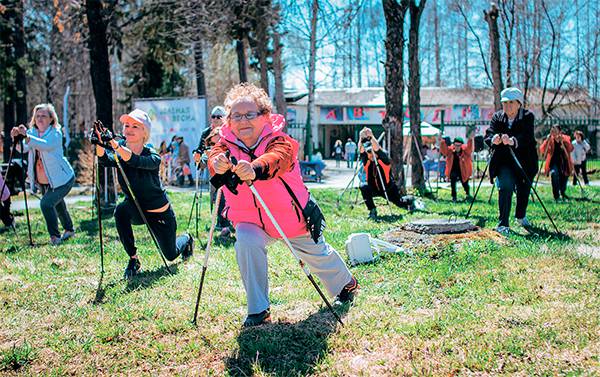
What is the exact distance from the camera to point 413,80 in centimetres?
1554

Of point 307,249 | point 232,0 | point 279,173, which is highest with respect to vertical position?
point 232,0

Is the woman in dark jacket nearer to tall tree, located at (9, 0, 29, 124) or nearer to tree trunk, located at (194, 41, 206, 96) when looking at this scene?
tree trunk, located at (194, 41, 206, 96)

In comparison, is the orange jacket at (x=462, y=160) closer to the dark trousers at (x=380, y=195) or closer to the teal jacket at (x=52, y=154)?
the dark trousers at (x=380, y=195)

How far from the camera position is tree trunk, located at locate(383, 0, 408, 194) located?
44.6 ft

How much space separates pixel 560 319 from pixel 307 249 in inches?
71.5

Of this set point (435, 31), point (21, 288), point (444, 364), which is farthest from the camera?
point (435, 31)

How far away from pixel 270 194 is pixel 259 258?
1.49ft

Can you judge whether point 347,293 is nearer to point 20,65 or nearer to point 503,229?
point 503,229

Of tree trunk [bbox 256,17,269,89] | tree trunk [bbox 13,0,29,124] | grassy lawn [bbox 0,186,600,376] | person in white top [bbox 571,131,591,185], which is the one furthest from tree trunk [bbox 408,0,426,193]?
tree trunk [bbox 13,0,29,124]

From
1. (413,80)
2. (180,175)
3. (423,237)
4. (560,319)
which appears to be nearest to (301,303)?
(560,319)

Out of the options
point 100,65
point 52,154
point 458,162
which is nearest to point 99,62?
point 100,65

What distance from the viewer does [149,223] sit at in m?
6.27

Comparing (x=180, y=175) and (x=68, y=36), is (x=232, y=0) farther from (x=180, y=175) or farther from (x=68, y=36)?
(x=68, y=36)

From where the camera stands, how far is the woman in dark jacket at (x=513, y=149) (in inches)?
300
